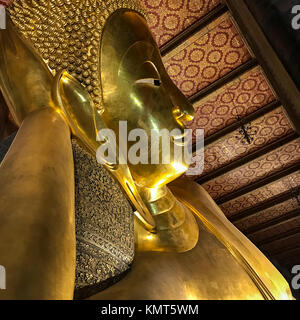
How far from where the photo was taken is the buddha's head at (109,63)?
4.00ft

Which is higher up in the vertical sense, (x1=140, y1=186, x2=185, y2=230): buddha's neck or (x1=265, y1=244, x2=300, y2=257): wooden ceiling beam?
(x1=140, y1=186, x2=185, y2=230): buddha's neck

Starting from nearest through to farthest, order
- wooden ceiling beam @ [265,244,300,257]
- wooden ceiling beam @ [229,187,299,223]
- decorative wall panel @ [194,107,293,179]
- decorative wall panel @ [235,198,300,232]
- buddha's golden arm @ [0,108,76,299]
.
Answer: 1. buddha's golden arm @ [0,108,76,299]
2. decorative wall panel @ [194,107,293,179]
3. wooden ceiling beam @ [229,187,299,223]
4. decorative wall panel @ [235,198,300,232]
5. wooden ceiling beam @ [265,244,300,257]

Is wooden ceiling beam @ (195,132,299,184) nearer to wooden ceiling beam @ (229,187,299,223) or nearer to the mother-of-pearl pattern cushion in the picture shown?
wooden ceiling beam @ (229,187,299,223)

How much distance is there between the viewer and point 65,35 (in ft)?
4.06

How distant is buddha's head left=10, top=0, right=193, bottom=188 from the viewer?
1.22 metres

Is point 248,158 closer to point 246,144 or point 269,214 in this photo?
point 246,144

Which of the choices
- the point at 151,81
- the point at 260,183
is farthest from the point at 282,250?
the point at 151,81

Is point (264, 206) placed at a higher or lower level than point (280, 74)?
lower

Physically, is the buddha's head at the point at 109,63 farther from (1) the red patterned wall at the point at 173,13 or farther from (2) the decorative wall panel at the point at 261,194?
(2) the decorative wall panel at the point at 261,194

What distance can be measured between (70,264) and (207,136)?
99.4 inches

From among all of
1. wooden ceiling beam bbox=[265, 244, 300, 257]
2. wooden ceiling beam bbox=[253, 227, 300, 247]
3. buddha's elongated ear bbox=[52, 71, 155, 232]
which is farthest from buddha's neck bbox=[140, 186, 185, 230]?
wooden ceiling beam bbox=[265, 244, 300, 257]

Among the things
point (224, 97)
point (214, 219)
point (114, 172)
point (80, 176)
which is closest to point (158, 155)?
point (114, 172)

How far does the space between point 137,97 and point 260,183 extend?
2.58 m
